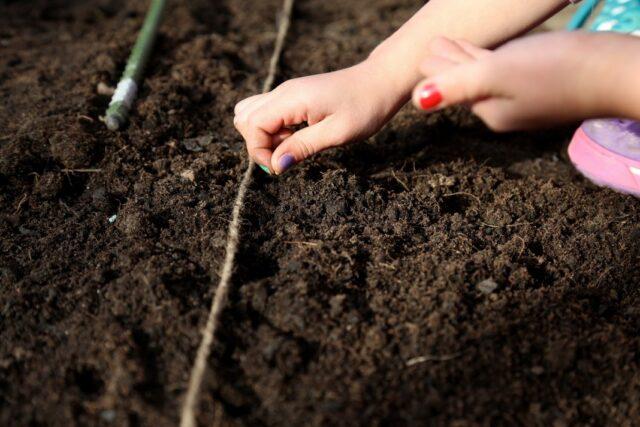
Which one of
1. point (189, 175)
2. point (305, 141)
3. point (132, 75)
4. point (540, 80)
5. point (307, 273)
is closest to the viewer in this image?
point (540, 80)

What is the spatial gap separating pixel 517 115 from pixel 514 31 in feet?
1.70

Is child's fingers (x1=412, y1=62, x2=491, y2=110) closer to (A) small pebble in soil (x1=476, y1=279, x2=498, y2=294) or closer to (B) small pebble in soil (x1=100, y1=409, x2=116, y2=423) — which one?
(A) small pebble in soil (x1=476, y1=279, x2=498, y2=294)

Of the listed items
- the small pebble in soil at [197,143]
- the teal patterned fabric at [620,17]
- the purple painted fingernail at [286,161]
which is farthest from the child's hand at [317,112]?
the teal patterned fabric at [620,17]

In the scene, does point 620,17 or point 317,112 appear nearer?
point 317,112

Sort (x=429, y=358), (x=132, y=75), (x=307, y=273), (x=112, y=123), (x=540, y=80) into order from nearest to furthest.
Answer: (x=540, y=80) → (x=429, y=358) → (x=307, y=273) → (x=112, y=123) → (x=132, y=75)

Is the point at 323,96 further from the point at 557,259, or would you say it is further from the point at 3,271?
the point at 3,271

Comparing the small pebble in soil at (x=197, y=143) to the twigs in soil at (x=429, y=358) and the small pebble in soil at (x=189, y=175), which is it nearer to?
the small pebble in soil at (x=189, y=175)

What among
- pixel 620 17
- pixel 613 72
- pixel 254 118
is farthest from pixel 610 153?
pixel 254 118

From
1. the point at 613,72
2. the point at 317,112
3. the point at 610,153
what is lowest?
the point at 610,153

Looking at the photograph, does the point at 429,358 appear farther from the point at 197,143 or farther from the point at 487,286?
the point at 197,143

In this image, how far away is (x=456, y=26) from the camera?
156 centimetres

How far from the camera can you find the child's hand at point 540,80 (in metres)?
1.14

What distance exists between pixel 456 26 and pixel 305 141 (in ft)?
1.55

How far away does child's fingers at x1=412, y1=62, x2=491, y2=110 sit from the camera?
114cm
